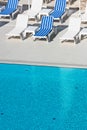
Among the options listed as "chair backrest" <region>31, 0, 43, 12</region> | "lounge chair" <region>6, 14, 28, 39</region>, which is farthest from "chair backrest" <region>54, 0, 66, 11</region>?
"lounge chair" <region>6, 14, 28, 39</region>

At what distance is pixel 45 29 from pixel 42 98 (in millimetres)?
3750

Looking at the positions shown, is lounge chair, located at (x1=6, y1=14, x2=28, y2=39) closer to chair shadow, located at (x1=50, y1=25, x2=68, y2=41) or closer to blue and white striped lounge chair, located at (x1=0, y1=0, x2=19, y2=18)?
chair shadow, located at (x1=50, y1=25, x2=68, y2=41)

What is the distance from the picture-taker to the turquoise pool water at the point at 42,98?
9188mm

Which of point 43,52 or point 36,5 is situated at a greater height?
point 36,5

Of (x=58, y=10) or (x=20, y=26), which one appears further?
(x=58, y=10)

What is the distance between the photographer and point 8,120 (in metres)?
9.33

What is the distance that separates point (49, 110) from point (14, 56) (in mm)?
3040

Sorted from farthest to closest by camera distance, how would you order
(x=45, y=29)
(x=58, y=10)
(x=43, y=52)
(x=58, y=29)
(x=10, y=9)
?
1. (x=10, y=9)
2. (x=58, y=10)
3. (x=58, y=29)
4. (x=45, y=29)
5. (x=43, y=52)

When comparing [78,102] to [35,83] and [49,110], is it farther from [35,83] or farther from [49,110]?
[35,83]

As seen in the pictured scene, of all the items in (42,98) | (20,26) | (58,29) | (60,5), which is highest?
(60,5)

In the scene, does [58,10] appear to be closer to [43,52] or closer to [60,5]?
[60,5]

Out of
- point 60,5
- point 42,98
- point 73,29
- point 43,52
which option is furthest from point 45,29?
point 42,98

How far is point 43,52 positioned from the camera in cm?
1248

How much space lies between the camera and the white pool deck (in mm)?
11781
